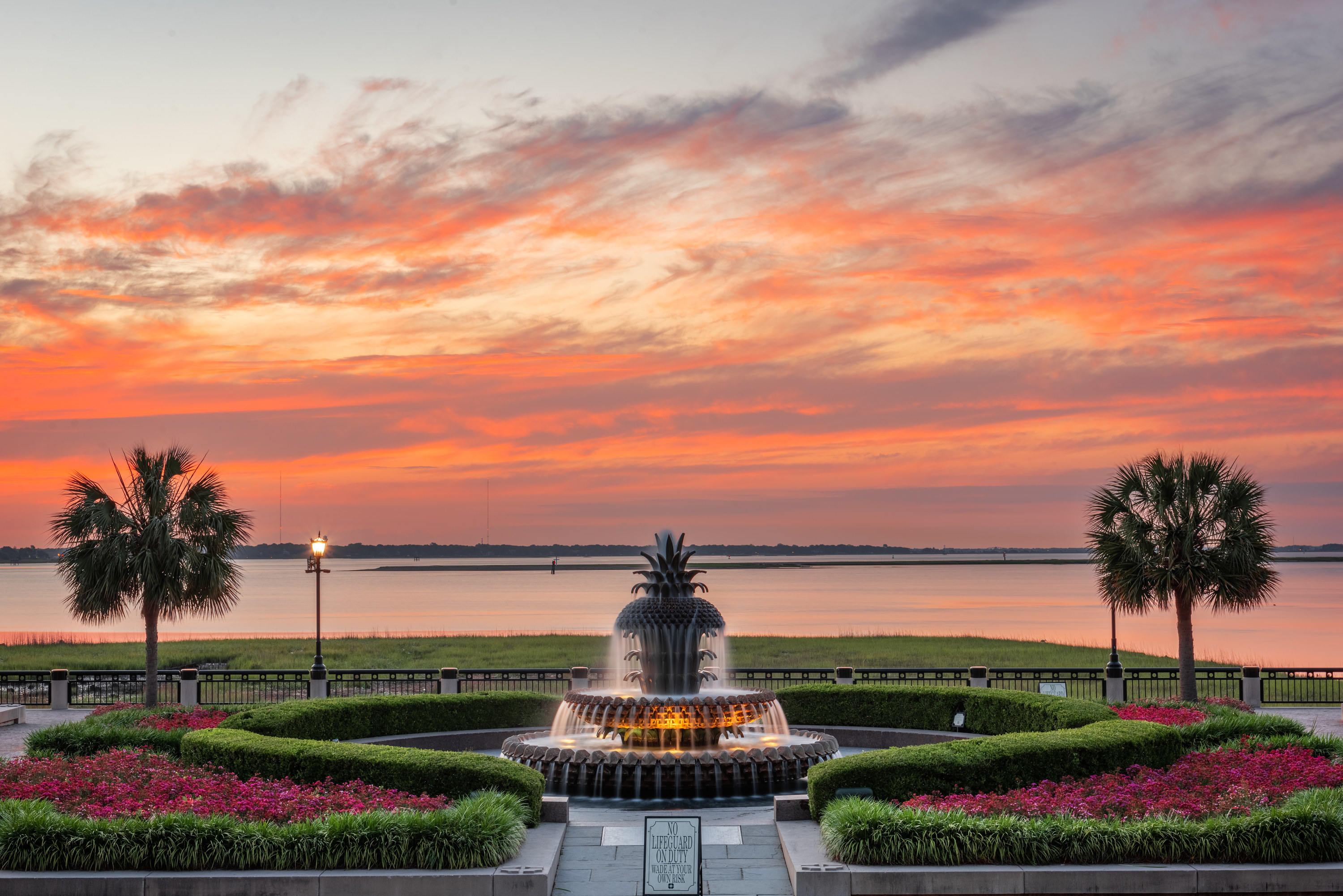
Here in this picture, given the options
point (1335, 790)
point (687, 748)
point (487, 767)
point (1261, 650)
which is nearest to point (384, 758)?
point (487, 767)

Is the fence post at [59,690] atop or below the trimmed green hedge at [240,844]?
below

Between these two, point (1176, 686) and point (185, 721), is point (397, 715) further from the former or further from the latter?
point (1176, 686)

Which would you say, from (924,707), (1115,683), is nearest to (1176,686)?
(1115,683)

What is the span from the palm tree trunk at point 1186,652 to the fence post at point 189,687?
24342 millimetres

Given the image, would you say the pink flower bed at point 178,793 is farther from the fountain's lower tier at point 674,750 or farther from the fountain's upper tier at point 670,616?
the fountain's upper tier at point 670,616

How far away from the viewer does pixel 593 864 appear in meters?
13.0

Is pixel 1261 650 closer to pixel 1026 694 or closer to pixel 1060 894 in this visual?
pixel 1026 694

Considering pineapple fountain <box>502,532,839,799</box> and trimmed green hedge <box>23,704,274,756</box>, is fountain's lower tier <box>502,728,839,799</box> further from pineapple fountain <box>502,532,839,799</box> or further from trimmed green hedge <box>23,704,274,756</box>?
trimmed green hedge <box>23,704,274,756</box>

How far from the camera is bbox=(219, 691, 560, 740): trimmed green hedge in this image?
19.3 m

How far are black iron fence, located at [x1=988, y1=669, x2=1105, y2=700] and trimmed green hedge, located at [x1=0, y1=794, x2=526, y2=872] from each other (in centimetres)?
1360

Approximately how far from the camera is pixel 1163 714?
2089cm

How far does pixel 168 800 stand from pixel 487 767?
11.9 ft

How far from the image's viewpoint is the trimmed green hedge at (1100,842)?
36.9 feet

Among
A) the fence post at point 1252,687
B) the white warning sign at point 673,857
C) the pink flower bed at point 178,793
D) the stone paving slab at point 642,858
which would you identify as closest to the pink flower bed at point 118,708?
the pink flower bed at point 178,793
